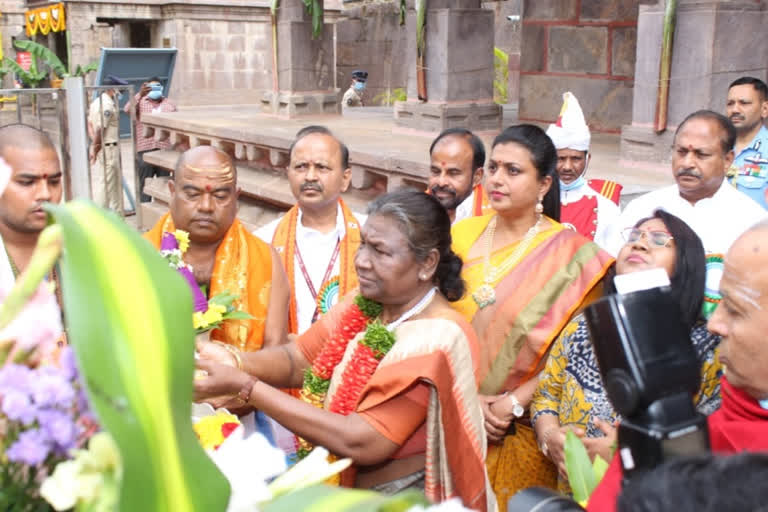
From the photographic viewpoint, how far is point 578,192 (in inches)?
152

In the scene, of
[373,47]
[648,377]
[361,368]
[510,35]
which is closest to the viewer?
[648,377]

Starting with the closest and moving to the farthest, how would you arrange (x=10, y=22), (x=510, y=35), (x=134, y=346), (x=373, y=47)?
(x=134, y=346)
(x=510, y=35)
(x=373, y=47)
(x=10, y=22)

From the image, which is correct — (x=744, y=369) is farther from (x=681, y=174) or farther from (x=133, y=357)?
(x=681, y=174)

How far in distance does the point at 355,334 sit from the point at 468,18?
501 centimetres

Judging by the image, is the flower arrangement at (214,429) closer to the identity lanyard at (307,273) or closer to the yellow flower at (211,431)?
the yellow flower at (211,431)

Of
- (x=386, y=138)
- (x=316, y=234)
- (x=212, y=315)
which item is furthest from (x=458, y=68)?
(x=212, y=315)

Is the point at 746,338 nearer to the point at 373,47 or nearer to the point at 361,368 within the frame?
the point at 361,368

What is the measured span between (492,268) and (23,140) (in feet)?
5.33

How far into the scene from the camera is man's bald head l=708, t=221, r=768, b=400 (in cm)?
140

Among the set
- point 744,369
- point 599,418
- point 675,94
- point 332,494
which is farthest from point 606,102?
point 332,494

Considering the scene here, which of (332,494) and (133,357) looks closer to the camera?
(133,357)

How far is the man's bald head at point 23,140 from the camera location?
2580 millimetres

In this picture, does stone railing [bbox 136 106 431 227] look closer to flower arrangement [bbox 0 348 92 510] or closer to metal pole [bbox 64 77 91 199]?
metal pole [bbox 64 77 91 199]

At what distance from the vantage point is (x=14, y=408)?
77 centimetres
